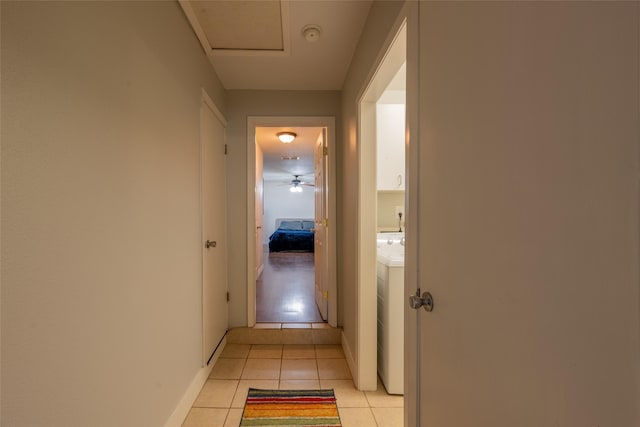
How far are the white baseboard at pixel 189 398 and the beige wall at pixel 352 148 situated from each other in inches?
43.2

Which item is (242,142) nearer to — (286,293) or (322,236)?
(322,236)

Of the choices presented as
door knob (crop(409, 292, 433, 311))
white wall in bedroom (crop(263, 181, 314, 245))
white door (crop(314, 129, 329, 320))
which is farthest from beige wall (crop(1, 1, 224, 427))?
white wall in bedroom (crop(263, 181, 314, 245))

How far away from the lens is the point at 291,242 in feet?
27.4

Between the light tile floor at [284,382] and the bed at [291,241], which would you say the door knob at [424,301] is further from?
the bed at [291,241]

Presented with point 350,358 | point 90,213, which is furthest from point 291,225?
point 90,213

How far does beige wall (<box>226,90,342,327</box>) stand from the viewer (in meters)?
2.79

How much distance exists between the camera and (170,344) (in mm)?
Result: 1564

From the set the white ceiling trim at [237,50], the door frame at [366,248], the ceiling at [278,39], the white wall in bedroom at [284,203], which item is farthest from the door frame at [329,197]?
the white wall in bedroom at [284,203]

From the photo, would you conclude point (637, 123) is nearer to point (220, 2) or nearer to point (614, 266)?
point (614, 266)

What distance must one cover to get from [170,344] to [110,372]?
517 millimetres

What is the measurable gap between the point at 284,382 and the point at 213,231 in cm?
127

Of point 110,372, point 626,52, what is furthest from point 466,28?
point 110,372

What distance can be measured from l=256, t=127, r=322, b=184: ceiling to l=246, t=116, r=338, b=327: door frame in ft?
3.74

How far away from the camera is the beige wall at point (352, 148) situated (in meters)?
1.55
